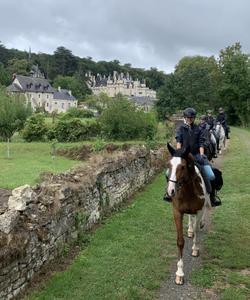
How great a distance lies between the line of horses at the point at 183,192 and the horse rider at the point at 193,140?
0.38m

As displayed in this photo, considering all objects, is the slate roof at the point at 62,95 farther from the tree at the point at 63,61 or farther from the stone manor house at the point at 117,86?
the stone manor house at the point at 117,86

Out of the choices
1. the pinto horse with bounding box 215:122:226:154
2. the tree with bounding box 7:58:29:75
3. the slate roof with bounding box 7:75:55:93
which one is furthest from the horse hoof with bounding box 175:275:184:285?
the tree with bounding box 7:58:29:75

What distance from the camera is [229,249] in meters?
9.83

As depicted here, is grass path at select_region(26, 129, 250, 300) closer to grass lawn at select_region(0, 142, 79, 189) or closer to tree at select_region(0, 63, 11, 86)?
grass lawn at select_region(0, 142, 79, 189)

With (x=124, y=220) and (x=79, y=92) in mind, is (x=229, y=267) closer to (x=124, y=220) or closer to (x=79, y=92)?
(x=124, y=220)

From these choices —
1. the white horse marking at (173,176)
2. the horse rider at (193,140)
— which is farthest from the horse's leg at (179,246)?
the horse rider at (193,140)

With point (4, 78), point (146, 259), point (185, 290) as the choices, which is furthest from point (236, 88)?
point (4, 78)

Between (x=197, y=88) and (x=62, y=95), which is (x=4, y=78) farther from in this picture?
(x=197, y=88)

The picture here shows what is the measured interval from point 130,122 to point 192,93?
2090 centimetres

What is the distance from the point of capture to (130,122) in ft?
130

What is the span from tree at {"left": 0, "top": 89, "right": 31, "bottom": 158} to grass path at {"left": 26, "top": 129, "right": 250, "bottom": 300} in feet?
80.1

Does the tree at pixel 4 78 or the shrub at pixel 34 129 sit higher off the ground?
the tree at pixel 4 78

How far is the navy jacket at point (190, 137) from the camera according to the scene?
954 centimetres

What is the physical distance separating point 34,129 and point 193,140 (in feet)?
112
